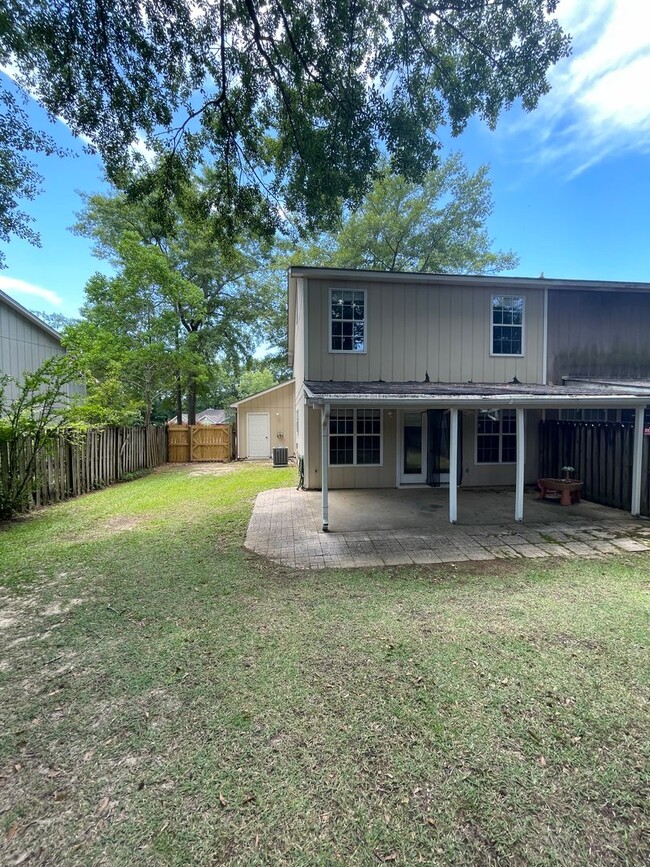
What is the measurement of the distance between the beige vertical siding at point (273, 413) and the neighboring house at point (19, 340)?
7.82 meters

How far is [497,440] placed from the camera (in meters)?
10.2

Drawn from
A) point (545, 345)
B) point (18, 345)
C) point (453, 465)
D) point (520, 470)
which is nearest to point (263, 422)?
point (18, 345)

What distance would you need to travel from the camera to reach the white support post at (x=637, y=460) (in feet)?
22.6

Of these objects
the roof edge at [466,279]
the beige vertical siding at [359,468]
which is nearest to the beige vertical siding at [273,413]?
the beige vertical siding at [359,468]

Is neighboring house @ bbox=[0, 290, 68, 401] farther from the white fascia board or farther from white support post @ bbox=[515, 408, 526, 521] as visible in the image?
white support post @ bbox=[515, 408, 526, 521]

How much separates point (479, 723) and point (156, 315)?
56.5 feet

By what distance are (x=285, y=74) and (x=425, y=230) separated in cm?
1550

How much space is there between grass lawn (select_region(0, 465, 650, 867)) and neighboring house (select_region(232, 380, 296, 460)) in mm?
13471

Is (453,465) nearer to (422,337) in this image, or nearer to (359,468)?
(359,468)

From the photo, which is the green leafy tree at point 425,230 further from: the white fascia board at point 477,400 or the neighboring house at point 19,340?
the white fascia board at point 477,400

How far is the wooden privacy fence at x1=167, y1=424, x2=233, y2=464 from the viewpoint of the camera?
17.2 metres

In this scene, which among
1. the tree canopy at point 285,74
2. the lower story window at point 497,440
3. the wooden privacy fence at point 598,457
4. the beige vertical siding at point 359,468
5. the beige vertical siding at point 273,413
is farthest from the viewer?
the beige vertical siding at point 273,413

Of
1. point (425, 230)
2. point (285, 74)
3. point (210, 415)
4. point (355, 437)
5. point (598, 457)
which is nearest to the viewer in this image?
point (285, 74)

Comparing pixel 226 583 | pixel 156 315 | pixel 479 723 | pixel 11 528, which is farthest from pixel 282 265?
pixel 479 723
